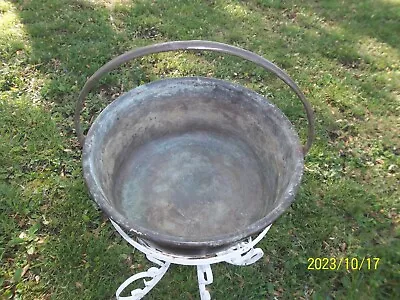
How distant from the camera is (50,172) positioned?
334 cm

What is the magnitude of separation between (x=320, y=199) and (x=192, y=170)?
1407 mm

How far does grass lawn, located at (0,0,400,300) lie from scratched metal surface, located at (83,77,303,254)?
2.84ft

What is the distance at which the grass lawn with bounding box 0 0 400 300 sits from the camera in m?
2.84

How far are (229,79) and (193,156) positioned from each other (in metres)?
1.87

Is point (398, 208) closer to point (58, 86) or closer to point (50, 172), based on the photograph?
point (50, 172)
